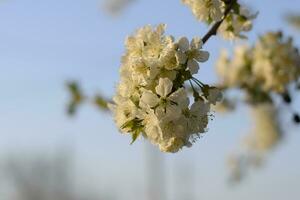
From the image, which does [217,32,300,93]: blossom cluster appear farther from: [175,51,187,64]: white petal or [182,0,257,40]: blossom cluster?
[175,51,187,64]: white petal

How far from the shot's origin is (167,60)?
223 centimetres

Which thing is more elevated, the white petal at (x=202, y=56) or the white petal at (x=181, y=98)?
the white petal at (x=202, y=56)

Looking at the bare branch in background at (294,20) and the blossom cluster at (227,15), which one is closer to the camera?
the blossom cluster at (227,15)

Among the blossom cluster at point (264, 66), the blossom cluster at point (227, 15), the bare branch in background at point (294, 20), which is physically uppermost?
the bare branch in background at point (294, 20)

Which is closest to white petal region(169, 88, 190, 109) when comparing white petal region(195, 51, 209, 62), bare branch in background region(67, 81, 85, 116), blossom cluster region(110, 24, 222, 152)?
blossom cluster region(110, 24, 222, 152)

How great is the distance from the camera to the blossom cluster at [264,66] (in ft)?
15.4

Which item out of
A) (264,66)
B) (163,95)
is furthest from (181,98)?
(264,66)

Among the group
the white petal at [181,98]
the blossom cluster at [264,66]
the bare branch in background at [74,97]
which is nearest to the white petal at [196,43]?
the white petal at [181,98]

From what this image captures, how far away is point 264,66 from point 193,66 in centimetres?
291

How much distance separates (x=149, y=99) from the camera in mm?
2205

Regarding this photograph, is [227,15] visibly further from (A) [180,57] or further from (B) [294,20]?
(B) [294,20]

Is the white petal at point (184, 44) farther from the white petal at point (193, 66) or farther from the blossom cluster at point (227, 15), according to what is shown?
the blossom cluster at point (227, 15)

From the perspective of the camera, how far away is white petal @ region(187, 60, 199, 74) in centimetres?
227

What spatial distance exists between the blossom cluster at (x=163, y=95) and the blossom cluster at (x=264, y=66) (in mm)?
2370
